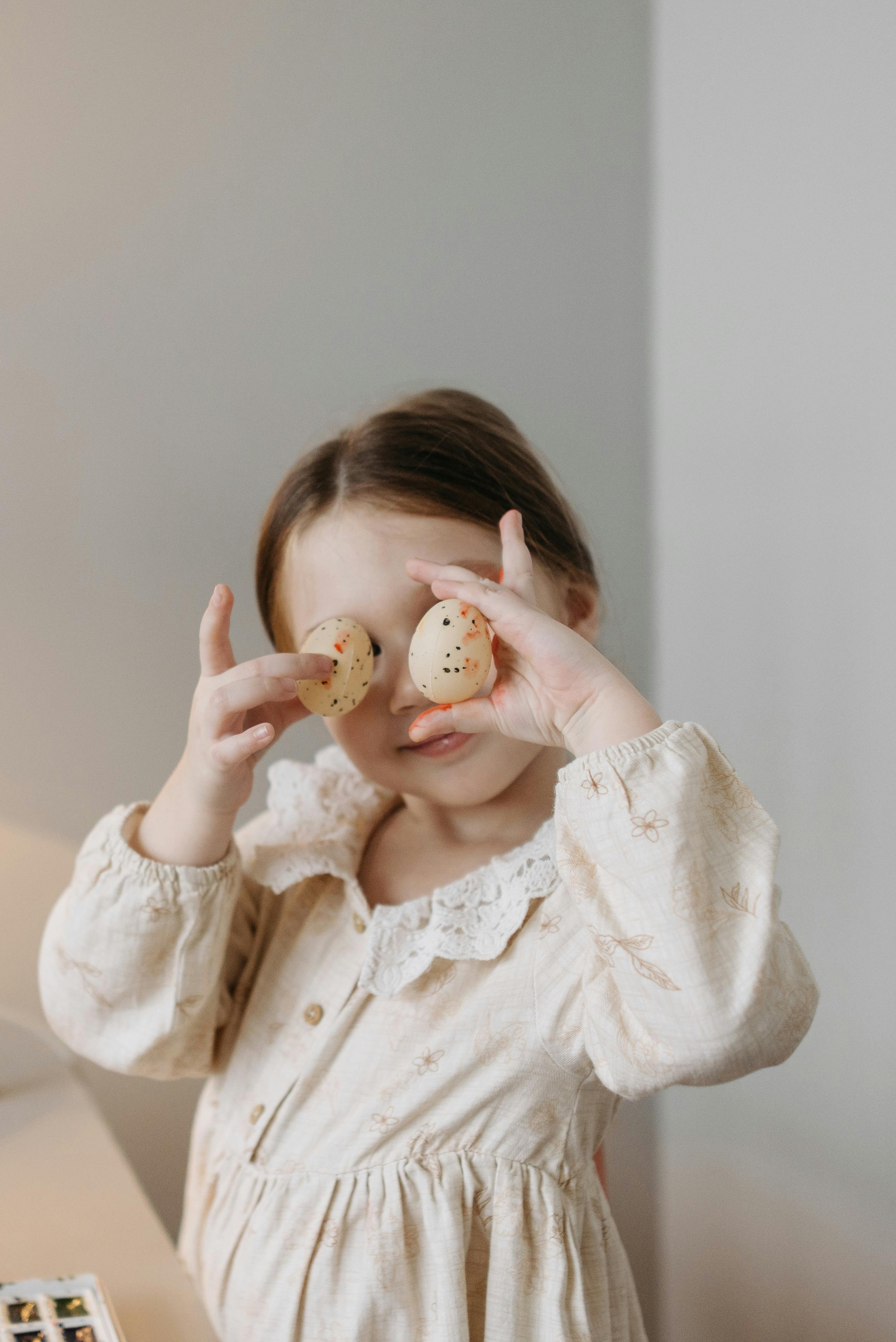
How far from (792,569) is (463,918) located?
0.52m

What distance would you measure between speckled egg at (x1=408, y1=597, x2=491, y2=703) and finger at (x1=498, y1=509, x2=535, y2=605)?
1.2 inches

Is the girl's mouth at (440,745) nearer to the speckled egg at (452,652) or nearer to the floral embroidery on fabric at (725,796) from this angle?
the speckled egg at (452,652)

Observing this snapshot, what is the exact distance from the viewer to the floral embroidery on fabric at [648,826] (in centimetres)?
61

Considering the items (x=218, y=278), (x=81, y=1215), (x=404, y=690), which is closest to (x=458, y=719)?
(x=404, y=690)

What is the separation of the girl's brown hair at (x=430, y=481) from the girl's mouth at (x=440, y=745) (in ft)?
0.47

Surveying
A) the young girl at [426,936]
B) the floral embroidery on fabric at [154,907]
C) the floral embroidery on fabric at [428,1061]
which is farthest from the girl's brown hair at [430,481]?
the floral embroidery on fabric at [428,1061]

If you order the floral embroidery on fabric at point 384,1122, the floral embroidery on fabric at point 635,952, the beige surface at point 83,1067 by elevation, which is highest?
the floral embroidery on fabric at point 635,952

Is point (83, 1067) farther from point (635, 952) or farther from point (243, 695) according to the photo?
point (635, 952)

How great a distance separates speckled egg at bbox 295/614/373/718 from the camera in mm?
746

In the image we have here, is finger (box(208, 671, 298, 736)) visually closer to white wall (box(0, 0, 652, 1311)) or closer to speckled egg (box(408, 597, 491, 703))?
speckled egg (box(408, 597, 491, 703))

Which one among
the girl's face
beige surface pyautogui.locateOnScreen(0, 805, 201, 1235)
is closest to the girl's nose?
the girl's face

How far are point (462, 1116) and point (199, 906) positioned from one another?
Result: 241mm

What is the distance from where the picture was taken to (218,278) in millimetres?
1128

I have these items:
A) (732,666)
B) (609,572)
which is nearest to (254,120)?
(609,572)
